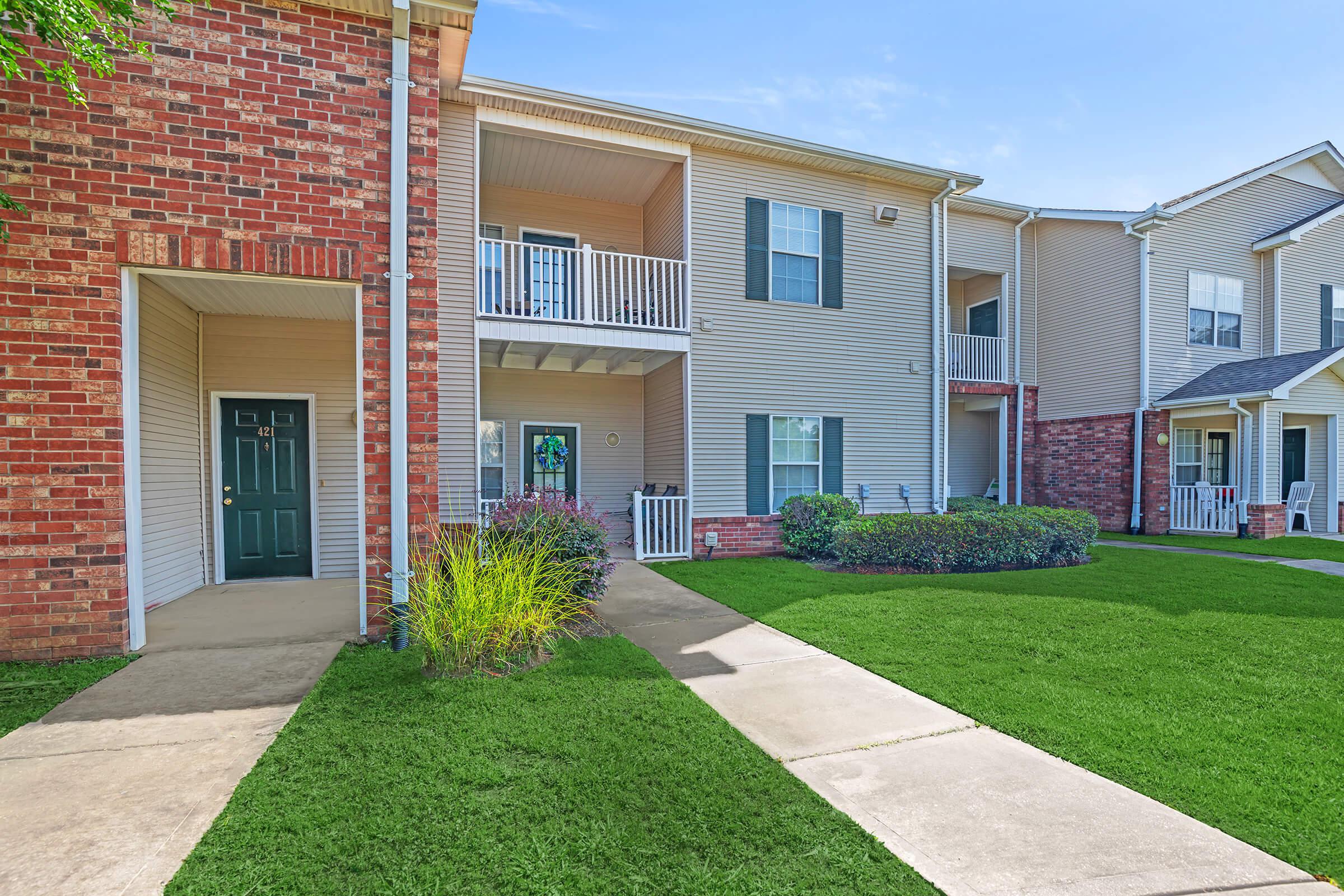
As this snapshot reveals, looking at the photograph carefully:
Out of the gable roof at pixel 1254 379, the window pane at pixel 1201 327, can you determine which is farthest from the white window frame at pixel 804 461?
the window pane at pixel 1201 327

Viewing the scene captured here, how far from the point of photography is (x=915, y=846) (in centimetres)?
230

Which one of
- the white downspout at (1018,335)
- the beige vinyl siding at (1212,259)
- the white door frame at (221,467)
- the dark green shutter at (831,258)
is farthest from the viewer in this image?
the white downspout at (1018,335)

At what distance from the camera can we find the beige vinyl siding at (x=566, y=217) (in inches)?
402

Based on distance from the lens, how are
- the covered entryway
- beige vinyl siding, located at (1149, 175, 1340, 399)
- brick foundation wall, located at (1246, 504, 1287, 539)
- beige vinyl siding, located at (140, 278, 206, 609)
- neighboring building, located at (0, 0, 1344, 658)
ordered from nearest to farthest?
neighboring building, located at (0, 0, 1344, 658), beige vinyl siding, located at (140, 278, 206, 609), the covered entryway, brick foundation wall, located at (1246, 504, 1287, 539), beige vinyl siding, located at (1149, 175, 1340, 399)

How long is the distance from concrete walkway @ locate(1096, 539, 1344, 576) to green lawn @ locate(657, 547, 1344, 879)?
30.9 inches

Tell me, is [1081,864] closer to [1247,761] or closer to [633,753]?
[1247,761]

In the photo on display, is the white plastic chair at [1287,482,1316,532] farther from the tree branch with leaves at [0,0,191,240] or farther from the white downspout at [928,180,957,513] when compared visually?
the tree branch with leaves at [0,0,191,240]

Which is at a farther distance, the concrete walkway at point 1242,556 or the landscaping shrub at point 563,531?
the concrete walkway at point 1242,556

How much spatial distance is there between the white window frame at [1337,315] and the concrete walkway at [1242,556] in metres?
8.61

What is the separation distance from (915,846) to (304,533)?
Answer: 24.6 ft

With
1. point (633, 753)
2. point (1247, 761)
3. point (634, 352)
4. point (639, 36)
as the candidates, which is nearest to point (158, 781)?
point (633, 753)

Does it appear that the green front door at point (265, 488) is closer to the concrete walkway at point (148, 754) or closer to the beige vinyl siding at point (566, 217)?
the concrete walkway at point (148, 754)

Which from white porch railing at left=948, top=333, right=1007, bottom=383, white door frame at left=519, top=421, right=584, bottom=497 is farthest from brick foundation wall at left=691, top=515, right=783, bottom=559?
white porch railing at left=948, top=333, right=1007, bottom=383

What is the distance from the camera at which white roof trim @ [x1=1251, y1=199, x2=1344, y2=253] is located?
1358 cm
